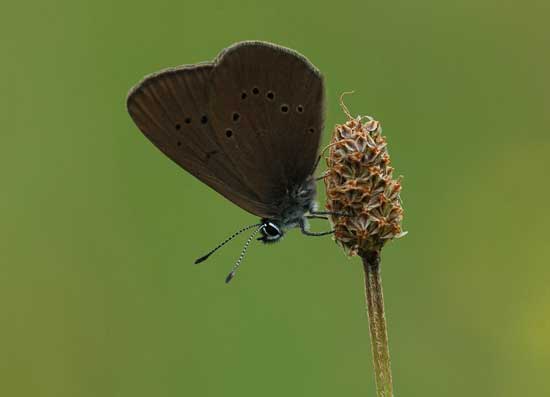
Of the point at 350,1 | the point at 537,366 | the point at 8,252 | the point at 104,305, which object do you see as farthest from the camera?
the point at 350,1

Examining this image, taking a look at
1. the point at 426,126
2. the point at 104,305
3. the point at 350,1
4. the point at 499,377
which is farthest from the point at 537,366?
the point at 350,1

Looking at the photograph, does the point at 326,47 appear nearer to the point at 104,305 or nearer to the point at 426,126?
the point at 426,126

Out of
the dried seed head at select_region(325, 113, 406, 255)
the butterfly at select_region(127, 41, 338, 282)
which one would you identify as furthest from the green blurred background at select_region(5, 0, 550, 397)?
the dried seed head at select_region(325, 113, 406, 255)

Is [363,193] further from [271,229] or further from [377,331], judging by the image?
[271,229]

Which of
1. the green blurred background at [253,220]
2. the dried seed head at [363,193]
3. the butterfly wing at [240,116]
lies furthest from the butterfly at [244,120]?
the green blurred background at [253,220]

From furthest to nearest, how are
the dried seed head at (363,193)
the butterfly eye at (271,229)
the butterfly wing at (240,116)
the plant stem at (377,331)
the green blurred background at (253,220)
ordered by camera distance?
the green blurred background at (253,220), the butterfly eye at (271,229), the butterfly wing at (240,116), the dried seed head at (363,193), the plant stem at (377,331)

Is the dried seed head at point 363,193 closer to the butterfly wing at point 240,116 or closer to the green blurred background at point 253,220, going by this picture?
the butterfly wing at point 240,116

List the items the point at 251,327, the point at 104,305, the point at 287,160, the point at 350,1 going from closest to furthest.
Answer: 1. the point at 287,160
2. the point at 251,327
3. the point at 104,305
4. the point at 350,1

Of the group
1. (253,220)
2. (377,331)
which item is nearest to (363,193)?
(377,331)
